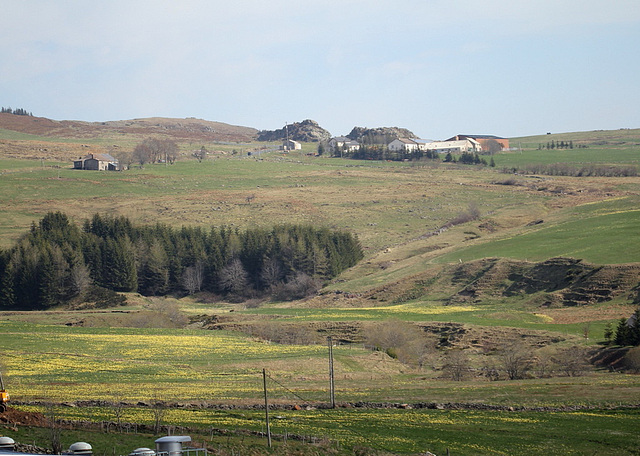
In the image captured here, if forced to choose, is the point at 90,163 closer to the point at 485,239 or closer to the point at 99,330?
the point at 485,239

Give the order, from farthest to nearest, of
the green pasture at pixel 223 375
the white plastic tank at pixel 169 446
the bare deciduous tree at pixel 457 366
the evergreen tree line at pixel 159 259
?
the evergreen tree line at pixel 159 259, the bare deciduous tree at pixel 457 366, the green pasture at pixel 223 375, the white plastic tank at pixel 169 446

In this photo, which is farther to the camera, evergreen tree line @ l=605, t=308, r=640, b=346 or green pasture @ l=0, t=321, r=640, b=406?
evergreen tree line @ l=605, t=308, r=640, b=346

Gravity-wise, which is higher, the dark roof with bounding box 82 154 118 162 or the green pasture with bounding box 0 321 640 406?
the dark roof with bounding box 82 154 118 162

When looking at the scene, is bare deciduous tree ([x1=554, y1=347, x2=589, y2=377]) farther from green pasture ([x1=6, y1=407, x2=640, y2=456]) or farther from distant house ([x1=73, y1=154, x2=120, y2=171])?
distant house ([x1=73, y1=154, x2=120, y2=171])

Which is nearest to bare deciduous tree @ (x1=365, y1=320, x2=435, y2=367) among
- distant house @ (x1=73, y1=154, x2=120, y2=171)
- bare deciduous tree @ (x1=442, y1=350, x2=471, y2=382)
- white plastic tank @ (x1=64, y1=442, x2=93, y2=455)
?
bare deciduous tree @ (x1=442, y1=350, x2=471, y2=382)

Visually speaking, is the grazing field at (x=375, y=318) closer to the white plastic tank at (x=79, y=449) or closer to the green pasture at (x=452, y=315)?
the green pasture at (x=452, y=315)

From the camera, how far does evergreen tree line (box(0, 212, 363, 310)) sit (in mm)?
93000

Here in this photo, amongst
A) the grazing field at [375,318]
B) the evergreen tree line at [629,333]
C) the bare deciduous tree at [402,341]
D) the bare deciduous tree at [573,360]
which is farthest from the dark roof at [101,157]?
the evergreen tree line at [629,333]

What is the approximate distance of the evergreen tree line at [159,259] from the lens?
93000 millimetres

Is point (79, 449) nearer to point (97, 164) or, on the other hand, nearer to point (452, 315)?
point (452, 315)

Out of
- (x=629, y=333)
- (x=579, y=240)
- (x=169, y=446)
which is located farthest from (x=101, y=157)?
(x=169, y=446)

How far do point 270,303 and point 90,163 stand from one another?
85.9 meters

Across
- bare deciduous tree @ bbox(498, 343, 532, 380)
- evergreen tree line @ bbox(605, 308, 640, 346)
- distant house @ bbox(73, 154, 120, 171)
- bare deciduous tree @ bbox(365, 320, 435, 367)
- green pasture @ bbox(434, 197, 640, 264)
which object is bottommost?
bare deciduous tree @ bbox(365, 320, 435, 367)

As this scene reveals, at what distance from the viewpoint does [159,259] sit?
104750 millimetres
